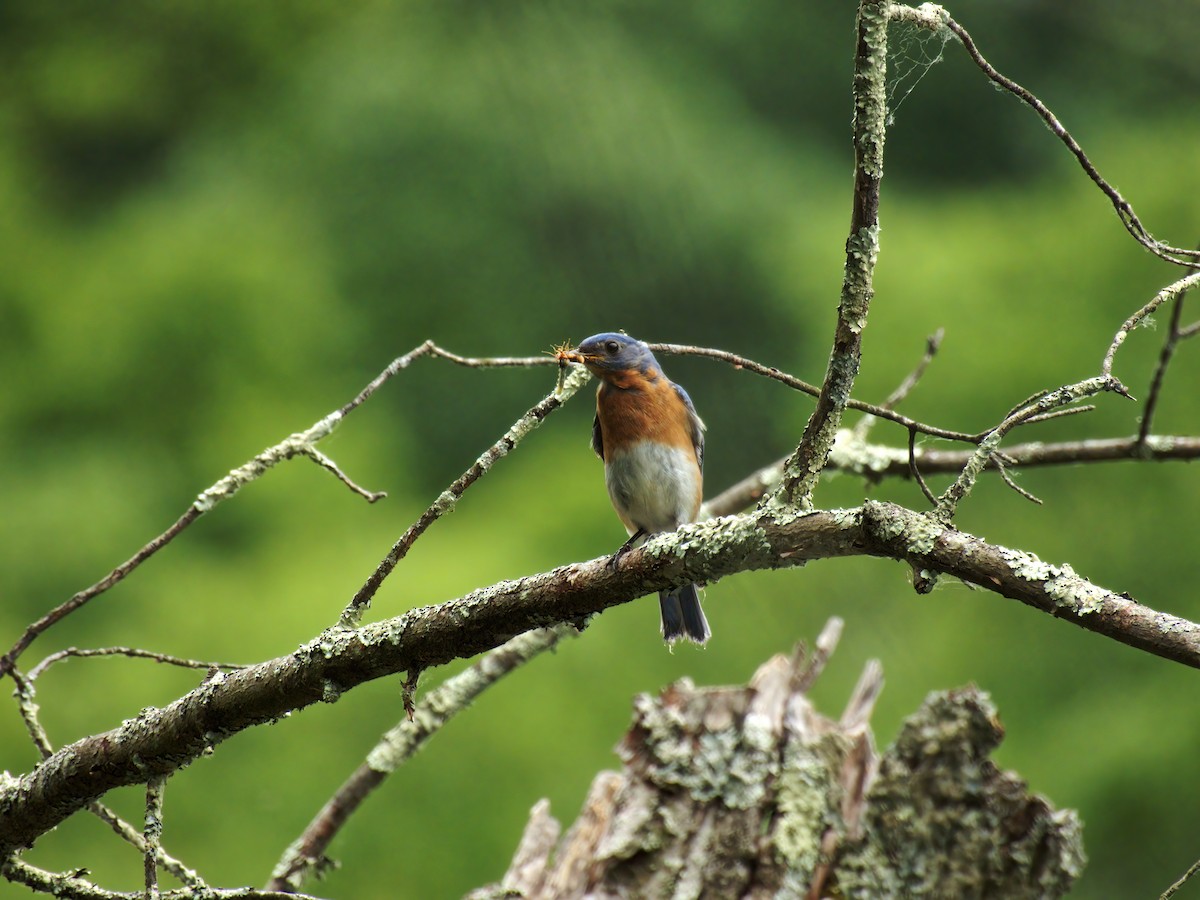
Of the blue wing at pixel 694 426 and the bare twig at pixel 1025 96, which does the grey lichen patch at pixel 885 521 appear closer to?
the bare twig at pixel 1025 96

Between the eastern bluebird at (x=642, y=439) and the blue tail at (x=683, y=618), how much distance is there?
0.14 ft

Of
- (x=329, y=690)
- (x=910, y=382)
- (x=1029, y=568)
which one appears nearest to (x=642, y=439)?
(x=910, y=382)

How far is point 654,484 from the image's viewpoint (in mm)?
3432

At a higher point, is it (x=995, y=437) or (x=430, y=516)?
(x=430, y=516)

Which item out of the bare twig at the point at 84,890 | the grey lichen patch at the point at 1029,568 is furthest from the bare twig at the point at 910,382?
the bare twig at the point at 84,890

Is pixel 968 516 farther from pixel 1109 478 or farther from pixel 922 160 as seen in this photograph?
pixel 922 160

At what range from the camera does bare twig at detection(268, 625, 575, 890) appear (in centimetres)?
292

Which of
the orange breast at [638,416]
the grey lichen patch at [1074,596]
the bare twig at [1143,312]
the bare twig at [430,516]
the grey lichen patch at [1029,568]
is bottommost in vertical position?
the grey lichen patch at [1074,596]

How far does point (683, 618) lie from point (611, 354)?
96 centimetres

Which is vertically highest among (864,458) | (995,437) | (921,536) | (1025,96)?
(864,458)

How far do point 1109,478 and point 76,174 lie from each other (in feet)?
19.2

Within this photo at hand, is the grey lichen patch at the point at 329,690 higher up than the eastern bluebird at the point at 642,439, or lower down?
lower down

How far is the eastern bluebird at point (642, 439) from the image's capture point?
341 centimetres

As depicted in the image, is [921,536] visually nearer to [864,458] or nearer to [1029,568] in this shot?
[1029,568]
